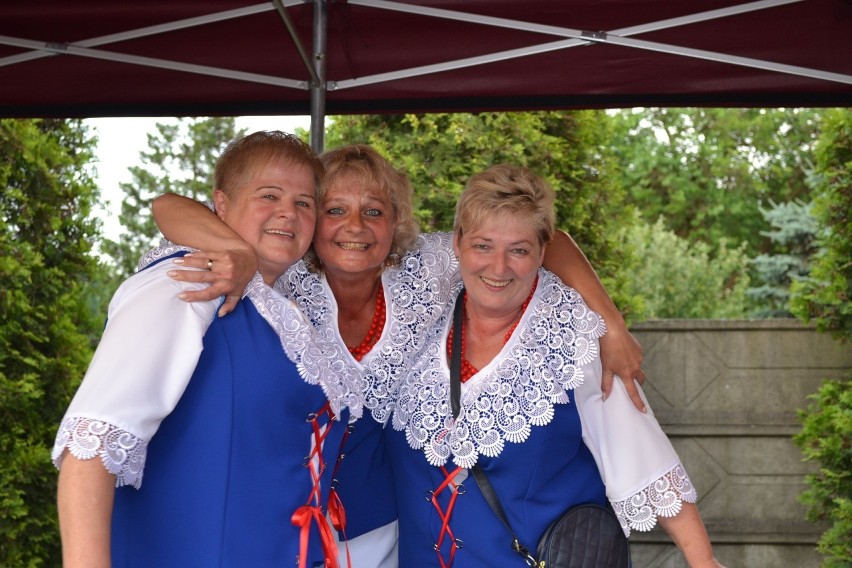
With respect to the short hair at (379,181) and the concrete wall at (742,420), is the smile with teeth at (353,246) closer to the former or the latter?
the short hair at (379,181)

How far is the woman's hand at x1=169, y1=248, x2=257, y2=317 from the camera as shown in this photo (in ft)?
6.03

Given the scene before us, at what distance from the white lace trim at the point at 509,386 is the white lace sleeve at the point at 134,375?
797mm

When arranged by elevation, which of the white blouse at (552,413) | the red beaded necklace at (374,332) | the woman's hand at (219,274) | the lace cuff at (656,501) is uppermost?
the woman's hand at (219,274)

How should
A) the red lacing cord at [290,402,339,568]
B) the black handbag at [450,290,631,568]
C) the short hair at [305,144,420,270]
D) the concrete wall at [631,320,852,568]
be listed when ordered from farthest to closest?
the concrete wall at [631,320,852,568] → the short hair at [305,144,420,270] → the black handbag at [450,290,631,568] → the red lacing cord at [290,402,339,568]

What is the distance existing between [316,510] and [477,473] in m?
0.53

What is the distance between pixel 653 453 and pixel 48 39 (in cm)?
237

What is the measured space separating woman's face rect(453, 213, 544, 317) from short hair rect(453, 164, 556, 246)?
0.02 metres

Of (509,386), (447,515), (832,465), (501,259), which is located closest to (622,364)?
(509,386)

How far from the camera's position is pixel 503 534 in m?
2.39

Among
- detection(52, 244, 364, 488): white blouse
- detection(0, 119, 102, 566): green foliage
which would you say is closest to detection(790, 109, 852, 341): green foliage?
detection(0, 119, 102, 566): green foliage

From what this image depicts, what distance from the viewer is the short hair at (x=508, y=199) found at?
97.9 inches

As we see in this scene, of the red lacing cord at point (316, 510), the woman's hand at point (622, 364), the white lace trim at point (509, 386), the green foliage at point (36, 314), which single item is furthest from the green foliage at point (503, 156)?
the red lacing cord at point (316, 510)

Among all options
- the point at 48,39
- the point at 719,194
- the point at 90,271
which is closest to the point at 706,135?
the point at 719,194

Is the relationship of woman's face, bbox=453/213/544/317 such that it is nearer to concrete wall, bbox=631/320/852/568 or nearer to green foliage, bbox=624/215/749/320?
concrete wall, bbox=631/320/852/568
